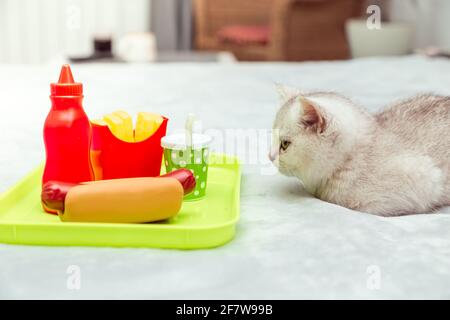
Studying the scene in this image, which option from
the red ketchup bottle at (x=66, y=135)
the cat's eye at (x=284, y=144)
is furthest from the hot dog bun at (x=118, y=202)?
the cat's eye at (x=284, y=144)

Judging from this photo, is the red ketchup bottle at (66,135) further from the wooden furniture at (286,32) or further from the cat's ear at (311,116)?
the wooden furniture at (286,32)

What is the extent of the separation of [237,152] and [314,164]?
1.17ft

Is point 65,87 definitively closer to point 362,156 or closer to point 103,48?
point 362,156

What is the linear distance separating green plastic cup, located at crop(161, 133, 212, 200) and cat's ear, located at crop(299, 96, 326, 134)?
16 cm

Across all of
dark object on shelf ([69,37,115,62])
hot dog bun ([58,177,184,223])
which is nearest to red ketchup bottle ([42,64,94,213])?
hot dog bun ([58,177,184,223])

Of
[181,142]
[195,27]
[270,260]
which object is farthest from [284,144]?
[195,27]

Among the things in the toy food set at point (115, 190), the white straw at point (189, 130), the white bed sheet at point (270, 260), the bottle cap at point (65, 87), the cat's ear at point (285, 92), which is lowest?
the white bed sheet at point (270, 260)

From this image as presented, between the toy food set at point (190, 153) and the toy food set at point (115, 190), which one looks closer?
the toy food set at point (115, 190)

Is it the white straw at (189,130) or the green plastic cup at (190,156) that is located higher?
the white straw at (189,130)

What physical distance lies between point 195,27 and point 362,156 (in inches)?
131

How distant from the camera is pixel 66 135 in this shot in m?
0.90

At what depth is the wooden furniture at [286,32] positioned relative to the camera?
11.5 ft

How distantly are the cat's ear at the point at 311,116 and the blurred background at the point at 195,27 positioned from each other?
7.21ft
